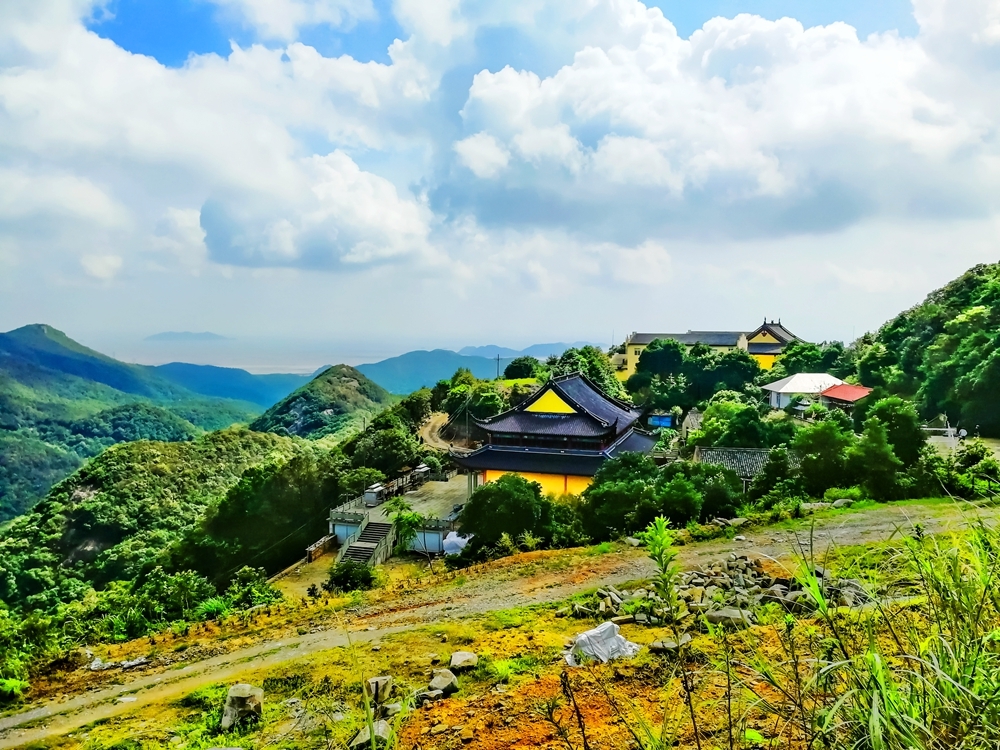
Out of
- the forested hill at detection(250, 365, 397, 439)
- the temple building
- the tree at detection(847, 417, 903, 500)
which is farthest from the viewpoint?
the forested hill at detection(250, 365, 397, 439)

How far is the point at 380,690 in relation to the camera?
178 inches

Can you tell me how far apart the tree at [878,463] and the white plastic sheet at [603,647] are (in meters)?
9.22

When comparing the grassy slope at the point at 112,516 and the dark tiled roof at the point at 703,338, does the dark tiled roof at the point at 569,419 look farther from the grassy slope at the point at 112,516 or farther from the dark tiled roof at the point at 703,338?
the dark tiled roof at the point at 703,338

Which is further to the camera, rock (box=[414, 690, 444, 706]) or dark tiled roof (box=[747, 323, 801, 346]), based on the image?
dark tiled roof (box=[747, 323, 801, 346])

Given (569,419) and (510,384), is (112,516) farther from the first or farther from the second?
(569,419)

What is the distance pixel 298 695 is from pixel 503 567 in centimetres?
480

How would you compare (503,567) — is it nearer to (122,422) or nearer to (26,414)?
(122,422)

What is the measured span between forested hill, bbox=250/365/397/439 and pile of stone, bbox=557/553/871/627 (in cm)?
4604

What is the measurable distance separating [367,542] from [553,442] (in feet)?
20.9

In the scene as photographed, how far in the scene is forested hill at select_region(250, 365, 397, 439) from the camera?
53531mm

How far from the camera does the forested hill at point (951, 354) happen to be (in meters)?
20.7

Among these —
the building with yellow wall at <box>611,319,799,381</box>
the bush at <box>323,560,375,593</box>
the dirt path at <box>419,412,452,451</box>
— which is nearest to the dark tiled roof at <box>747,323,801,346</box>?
the building with yellow wall at <box>611,319,799,381</box>

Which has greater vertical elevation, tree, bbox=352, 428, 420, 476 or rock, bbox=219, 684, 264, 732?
rock, bbox=219, 684, 264, 732

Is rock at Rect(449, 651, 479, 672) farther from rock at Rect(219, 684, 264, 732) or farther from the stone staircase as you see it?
the stone staircase
